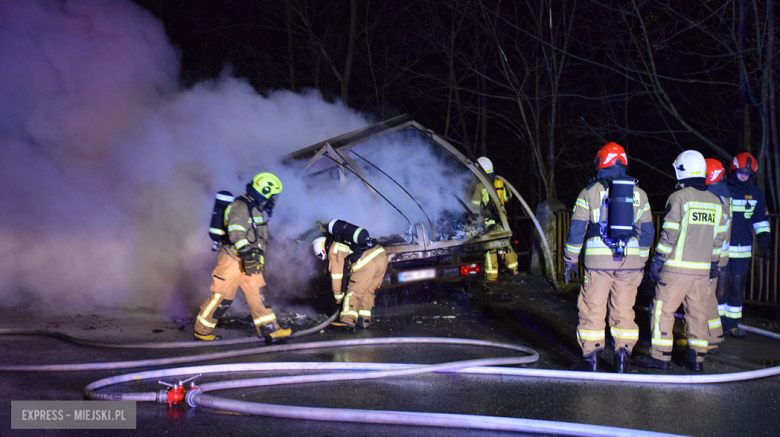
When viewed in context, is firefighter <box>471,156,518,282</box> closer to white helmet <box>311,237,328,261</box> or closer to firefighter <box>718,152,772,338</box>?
white helmet <box>311,237,328,261</box>

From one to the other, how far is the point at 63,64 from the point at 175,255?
10.3ft

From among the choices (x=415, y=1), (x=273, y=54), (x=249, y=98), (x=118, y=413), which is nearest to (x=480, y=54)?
(x=415, y=1)

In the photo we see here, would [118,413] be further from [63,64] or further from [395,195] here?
[63,64]

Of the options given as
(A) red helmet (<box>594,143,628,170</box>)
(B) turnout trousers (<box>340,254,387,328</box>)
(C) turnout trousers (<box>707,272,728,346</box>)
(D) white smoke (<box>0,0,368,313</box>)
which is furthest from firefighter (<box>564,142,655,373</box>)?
(D) white smoke (<box>0,0,368,313</box>)

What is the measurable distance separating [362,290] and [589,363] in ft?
7.78

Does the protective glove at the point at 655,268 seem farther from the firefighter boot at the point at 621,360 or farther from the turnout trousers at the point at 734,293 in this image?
the turnout trousers at the point at 734,293

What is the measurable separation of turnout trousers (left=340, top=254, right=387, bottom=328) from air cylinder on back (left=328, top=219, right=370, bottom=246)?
1.03ft

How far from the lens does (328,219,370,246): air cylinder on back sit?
17.9 ft

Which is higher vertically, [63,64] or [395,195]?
[63,64]

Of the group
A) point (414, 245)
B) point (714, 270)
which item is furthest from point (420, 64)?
point (714, 270)

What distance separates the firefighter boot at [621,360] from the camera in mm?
4223

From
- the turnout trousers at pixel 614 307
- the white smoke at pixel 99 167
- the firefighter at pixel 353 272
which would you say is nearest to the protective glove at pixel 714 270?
the turnout trousers at pixel 614 307

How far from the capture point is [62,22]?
7.50 meters

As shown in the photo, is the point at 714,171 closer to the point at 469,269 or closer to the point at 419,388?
the point at 469,269
